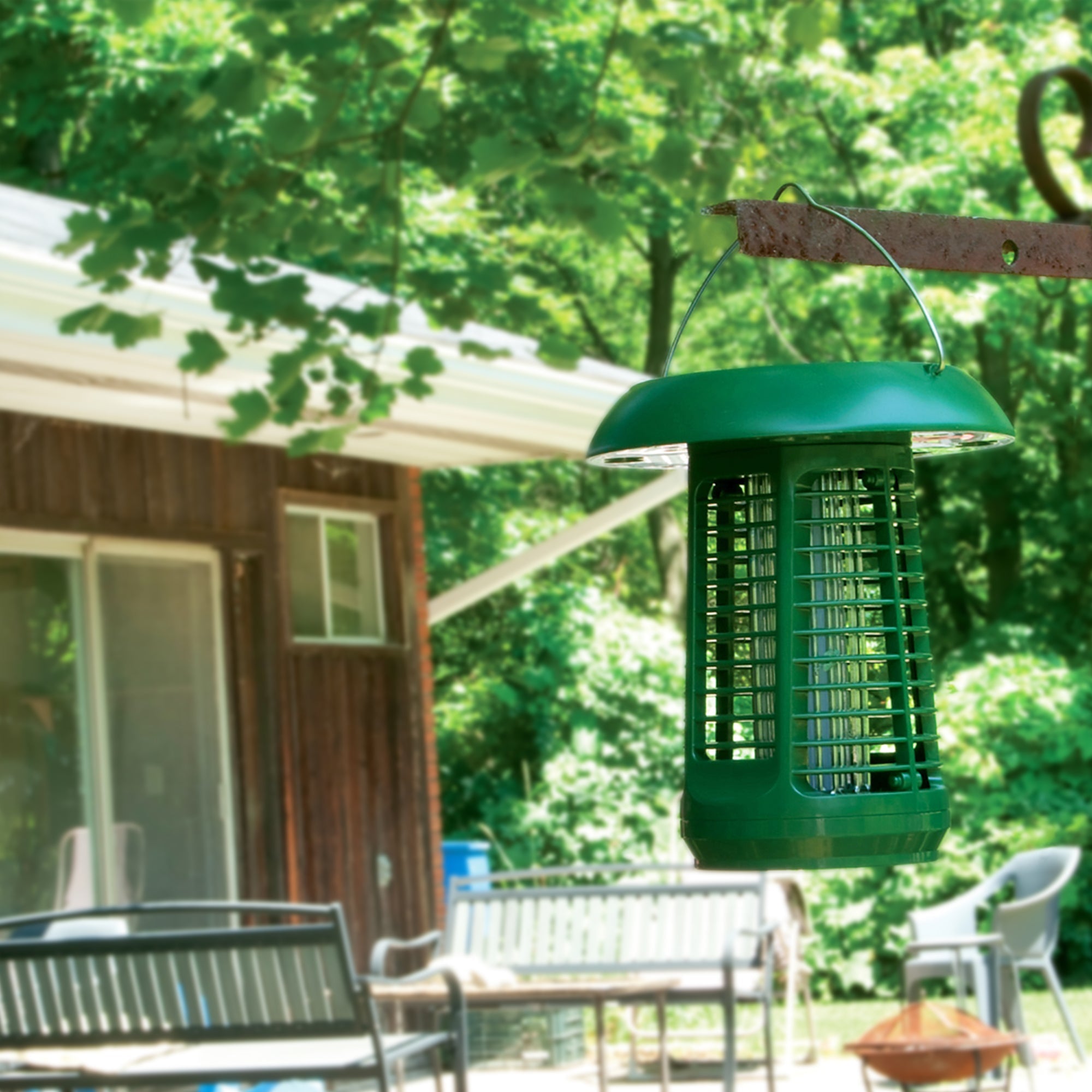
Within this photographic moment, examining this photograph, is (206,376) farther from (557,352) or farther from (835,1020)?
(835,1020)

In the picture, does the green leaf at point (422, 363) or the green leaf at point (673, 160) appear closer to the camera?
the green leaf at point (673, 160)

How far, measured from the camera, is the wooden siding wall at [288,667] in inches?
266

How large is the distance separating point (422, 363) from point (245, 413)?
20.3 inches

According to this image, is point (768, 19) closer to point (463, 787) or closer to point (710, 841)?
point (710, 841)

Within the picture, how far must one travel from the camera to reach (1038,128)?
8.21 ft

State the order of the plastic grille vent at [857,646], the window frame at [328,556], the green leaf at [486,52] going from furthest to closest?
the window frame at [328,556] < the green leaf at [486,52] < the plastic grille vent at [857,646]

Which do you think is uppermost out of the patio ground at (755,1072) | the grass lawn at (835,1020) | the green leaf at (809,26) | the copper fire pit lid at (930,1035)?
the green leaf at (809,26)

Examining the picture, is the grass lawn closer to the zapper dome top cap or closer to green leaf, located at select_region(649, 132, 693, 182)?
green leaf, located at select_region(649, 132, 693, 182)

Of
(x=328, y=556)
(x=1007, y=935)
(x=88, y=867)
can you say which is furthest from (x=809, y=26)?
(x=1007, y=935)

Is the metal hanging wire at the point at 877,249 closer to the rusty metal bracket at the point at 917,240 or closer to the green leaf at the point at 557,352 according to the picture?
the rusty metal bracket at the point at 917,240

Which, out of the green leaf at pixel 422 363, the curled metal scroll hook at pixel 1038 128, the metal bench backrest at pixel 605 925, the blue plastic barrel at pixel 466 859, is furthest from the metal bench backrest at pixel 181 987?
the blue plastic barrel at pixel 466 859

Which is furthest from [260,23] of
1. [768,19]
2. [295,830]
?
[295,830]

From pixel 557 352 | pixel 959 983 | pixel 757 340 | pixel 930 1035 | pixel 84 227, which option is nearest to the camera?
pixel 84 227

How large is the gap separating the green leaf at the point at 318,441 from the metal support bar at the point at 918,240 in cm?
306
